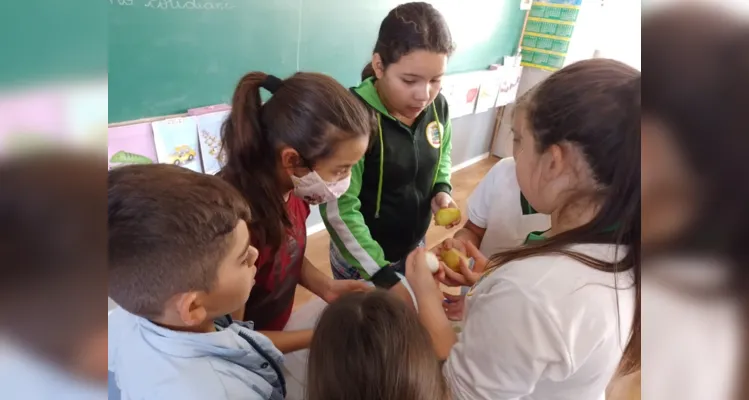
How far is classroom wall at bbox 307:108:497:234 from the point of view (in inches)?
148

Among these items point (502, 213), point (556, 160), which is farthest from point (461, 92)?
point (556, 160)

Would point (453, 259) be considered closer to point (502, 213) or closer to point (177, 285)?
point (502, 213)

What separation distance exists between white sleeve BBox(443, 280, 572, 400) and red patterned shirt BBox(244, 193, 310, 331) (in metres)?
0.47

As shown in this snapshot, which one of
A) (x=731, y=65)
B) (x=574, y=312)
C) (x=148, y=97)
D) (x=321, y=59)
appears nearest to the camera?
(x=731, y=65)

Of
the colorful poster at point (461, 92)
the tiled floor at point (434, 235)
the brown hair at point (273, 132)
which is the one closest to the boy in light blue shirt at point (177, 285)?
the brown hair at point (273, 132)

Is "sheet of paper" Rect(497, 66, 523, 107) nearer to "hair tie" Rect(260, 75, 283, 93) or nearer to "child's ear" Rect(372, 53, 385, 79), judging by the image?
"child's ear" Rect(372, 53, 385, 79)

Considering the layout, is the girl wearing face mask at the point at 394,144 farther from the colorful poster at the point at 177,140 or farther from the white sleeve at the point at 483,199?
the colorful poster at the point at 177,140

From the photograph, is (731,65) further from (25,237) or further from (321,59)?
(321,59)

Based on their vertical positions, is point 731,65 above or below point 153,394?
above

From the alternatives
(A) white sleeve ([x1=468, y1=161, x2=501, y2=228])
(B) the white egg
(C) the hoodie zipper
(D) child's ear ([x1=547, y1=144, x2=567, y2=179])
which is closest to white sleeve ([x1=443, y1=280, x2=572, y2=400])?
(D) child's ear ([x1=547, y1=144, x2=567, y2=179])

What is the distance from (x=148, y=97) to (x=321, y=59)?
0.84m

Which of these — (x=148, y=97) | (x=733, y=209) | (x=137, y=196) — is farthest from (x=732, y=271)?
(x=148, y=97)

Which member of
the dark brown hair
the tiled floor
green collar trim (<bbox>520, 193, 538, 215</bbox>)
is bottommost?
the tiled floor

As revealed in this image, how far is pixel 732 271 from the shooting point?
7.6 inches
